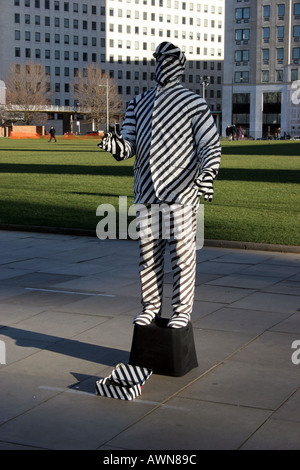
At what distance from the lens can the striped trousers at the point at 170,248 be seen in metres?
5.60

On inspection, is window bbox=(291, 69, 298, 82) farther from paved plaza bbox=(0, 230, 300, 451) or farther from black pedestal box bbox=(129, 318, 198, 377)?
black pedestal box bbox=(129, 318, 198, 377)

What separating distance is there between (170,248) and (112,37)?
15374cm

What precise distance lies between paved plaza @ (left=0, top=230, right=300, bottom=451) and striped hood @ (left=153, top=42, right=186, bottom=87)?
83.5 inches

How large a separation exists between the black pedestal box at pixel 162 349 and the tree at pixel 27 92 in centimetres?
11995

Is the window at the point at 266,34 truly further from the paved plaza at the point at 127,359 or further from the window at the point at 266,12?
the paved plaza at the point at 127,359

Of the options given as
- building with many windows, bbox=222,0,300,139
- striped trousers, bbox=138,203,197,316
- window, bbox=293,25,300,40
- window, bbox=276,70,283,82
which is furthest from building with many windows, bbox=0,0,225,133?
striped trousers, bbox=138,203,197,316

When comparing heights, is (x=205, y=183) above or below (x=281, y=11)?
below

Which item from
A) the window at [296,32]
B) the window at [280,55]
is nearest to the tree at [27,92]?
the window at [280,55]

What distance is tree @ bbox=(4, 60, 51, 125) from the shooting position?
12388cm

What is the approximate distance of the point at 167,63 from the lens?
566cm

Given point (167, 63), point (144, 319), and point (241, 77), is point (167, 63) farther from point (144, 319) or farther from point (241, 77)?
point (241, 77)

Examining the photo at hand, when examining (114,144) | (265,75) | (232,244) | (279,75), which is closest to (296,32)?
(279,75)
